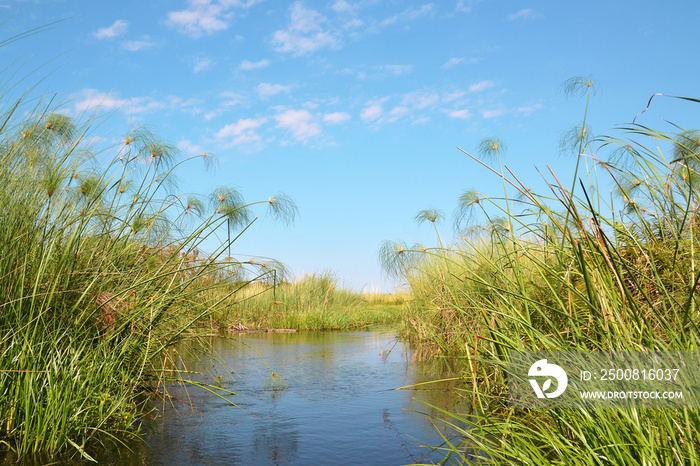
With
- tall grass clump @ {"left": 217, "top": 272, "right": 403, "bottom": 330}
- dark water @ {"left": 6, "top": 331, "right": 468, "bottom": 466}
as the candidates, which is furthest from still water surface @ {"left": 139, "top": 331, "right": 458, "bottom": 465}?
tall grass clump @ {"left": 217, "top": 272, "right": 403, "bottom": 330}

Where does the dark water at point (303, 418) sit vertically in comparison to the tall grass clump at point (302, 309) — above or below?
below

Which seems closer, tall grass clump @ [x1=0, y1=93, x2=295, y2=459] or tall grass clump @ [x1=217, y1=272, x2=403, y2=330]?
tall grass clump @ [x1=0, y1=93, x2=295, y2=459]

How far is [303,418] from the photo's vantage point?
3781mm

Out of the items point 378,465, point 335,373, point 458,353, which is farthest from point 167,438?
point 458,353

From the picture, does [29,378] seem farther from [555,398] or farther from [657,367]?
[657,367]

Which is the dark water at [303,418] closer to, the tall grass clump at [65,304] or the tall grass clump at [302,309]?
the tall grass clump at [65,304]

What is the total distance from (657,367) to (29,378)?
300cm

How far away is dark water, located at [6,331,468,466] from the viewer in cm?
294

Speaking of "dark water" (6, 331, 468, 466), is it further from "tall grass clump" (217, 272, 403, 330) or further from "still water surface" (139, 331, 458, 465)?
"tall grass clump" (217, 272, 403, 330)

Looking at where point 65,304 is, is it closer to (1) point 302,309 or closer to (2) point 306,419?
(2) point 306,419

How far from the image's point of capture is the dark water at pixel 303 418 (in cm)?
294

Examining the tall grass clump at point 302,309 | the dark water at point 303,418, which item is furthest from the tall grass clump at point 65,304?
the tall grass clump at point 302,309

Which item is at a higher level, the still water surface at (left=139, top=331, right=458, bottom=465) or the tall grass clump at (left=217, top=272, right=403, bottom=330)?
the tall grass clump at (left=217, top=272, right=403, bottom=330)

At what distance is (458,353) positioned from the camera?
6.72 metres
